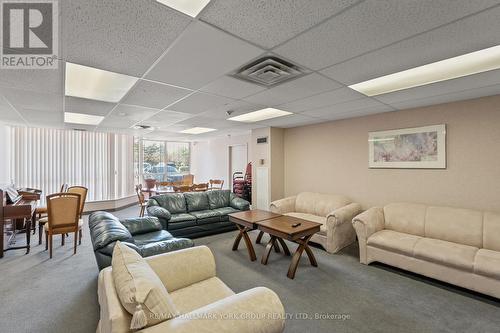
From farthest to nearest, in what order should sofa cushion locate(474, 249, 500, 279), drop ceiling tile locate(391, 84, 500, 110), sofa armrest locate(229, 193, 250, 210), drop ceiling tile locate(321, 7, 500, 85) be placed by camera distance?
sofa armrest locate(229, 193, 250, 210), drop ceiling tile locate(391, 84, 500, 110), sofa cushion locate(474, 249, 500, 279), drop ceiling tile locate(321, 7, 500, 85)

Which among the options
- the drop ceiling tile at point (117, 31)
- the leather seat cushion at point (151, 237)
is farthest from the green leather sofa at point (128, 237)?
the drop ceiling tile at point (117, 31)

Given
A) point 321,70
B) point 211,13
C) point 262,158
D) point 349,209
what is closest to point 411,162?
point 349,209

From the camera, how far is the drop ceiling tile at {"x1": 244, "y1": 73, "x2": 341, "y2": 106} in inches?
101

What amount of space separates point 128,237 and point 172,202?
8.54ft

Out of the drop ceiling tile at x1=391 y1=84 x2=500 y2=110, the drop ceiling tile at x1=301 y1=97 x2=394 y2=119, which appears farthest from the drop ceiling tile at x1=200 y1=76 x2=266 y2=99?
the drop ceiling tile at x1=391 y1=84 x2=500 y2=110

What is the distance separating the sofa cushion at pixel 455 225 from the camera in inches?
114

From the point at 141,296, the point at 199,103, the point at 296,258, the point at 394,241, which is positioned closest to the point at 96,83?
the point at 199,103

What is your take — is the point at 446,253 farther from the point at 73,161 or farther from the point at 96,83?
the point at 73,161

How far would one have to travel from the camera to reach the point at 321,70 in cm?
229

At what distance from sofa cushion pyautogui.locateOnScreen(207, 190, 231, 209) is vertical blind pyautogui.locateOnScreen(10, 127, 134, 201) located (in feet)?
11.7

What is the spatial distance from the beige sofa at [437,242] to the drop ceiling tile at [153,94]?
3194 millimetres

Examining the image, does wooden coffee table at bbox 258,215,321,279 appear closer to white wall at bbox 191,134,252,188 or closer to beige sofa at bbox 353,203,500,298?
beige sofa at bbox 353,203,500,298

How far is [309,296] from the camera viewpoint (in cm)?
249

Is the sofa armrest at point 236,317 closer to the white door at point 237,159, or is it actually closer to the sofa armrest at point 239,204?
the sofa armrest at point 239,204
